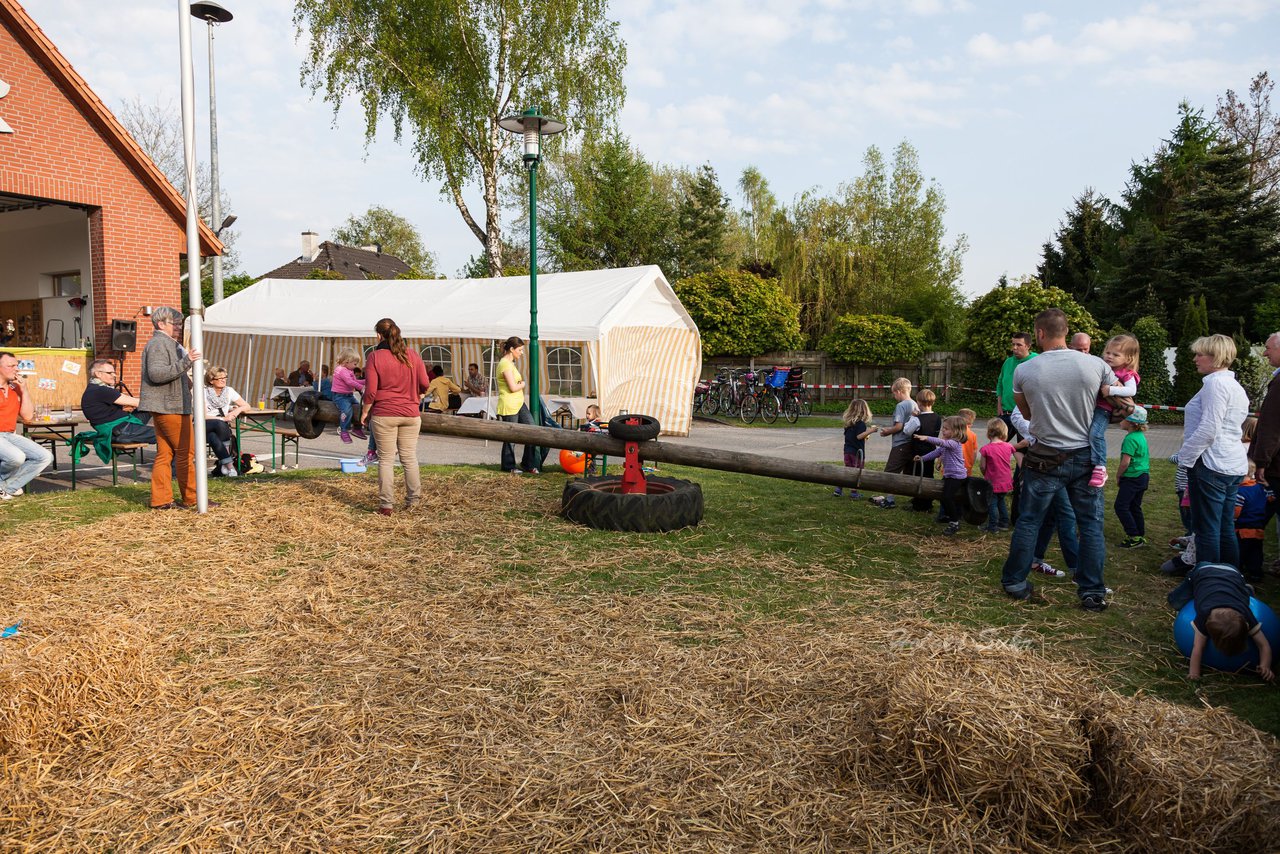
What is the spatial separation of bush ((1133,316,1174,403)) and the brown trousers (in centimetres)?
2392

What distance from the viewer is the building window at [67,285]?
1838cm

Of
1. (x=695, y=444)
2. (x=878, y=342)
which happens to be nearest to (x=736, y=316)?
(x=878, y=342)

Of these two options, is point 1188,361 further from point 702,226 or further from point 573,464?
point 702,226

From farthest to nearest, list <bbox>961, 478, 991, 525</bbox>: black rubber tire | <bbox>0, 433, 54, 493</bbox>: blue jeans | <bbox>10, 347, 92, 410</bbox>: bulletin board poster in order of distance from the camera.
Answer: <bbox>10, 347, 92, 410</bbox>: bulletin board poster → <bbox>0, 433, 54, 493</bbox>: blue jeans → <bbox>961, 478, 991, 525</bbox>: black rubber tire

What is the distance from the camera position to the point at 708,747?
3279 mm

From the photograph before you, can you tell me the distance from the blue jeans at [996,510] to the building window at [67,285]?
19.7m

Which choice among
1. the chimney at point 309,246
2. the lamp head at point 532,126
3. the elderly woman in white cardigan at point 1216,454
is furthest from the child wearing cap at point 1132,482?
the chimney at point 309,246

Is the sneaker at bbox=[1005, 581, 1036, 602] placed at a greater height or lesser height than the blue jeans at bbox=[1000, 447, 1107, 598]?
lesser

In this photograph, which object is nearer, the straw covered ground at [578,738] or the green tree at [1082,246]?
the straw covered ground at [578,738]

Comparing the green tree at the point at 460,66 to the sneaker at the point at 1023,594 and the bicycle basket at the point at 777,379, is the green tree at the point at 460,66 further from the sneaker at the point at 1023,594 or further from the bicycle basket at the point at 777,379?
the sneaker at the point at 1023,594

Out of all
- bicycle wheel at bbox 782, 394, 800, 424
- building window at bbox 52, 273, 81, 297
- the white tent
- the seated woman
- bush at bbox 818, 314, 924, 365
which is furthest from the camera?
bush at bbox 818, 314, 924, 365

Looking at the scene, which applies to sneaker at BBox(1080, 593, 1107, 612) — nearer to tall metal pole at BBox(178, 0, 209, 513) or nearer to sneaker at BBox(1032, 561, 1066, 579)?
sneaker at BBox(1032, 561, 1066, 579)

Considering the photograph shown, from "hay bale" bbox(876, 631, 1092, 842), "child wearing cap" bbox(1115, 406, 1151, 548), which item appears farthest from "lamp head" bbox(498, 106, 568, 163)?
"hay bale" bbox(876, 631, 1092, 842)

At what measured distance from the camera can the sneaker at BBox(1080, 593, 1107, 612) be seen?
5.20 meters
